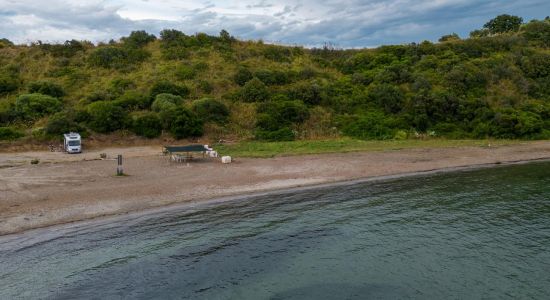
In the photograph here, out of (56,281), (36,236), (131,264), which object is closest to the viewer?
(56,281)

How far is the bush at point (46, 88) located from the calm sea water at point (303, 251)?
107 ft

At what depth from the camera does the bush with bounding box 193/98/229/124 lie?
44266 millimetres

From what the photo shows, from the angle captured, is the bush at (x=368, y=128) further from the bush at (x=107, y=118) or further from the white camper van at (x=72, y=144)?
the white camper van at (x=72, y=144)

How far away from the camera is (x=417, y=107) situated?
46.6 meters

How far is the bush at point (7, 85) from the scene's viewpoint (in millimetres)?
49156

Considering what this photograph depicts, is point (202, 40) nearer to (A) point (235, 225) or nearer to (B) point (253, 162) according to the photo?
(B) point (253, 162)

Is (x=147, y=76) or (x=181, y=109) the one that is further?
(x=147, y=76)

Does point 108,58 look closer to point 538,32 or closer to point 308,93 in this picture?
point 308,93

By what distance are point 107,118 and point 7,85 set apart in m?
17.3

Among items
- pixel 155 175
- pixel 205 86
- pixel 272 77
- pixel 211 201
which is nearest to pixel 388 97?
pixel 272 77

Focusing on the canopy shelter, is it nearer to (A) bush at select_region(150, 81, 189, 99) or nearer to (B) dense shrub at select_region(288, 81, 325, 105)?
(A) bush at select_region(150, 81, 189, 99)

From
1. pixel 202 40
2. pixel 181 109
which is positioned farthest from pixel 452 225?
pixel 202 40

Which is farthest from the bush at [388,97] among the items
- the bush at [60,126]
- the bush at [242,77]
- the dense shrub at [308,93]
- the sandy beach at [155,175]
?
the bush at [60,126]

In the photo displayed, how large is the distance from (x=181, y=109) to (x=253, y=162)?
39.2 feet
